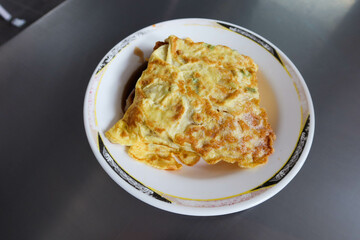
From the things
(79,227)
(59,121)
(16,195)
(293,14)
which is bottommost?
(16,195)

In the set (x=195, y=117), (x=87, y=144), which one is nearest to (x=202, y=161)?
(x=195, y=117)

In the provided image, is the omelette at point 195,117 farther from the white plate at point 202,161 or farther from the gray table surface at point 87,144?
the gray table surface at point 87,144

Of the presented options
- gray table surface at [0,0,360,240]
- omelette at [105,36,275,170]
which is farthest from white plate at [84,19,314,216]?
gray table surface at [0,0,360,240]

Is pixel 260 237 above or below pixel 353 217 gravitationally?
below

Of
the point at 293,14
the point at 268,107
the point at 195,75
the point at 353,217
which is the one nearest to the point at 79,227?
the point at 195,75

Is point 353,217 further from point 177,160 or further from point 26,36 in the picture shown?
point 26,36

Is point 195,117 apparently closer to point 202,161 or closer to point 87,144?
point 202,161

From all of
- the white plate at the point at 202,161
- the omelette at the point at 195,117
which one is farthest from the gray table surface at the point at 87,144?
the omelette at the point at 195,117
